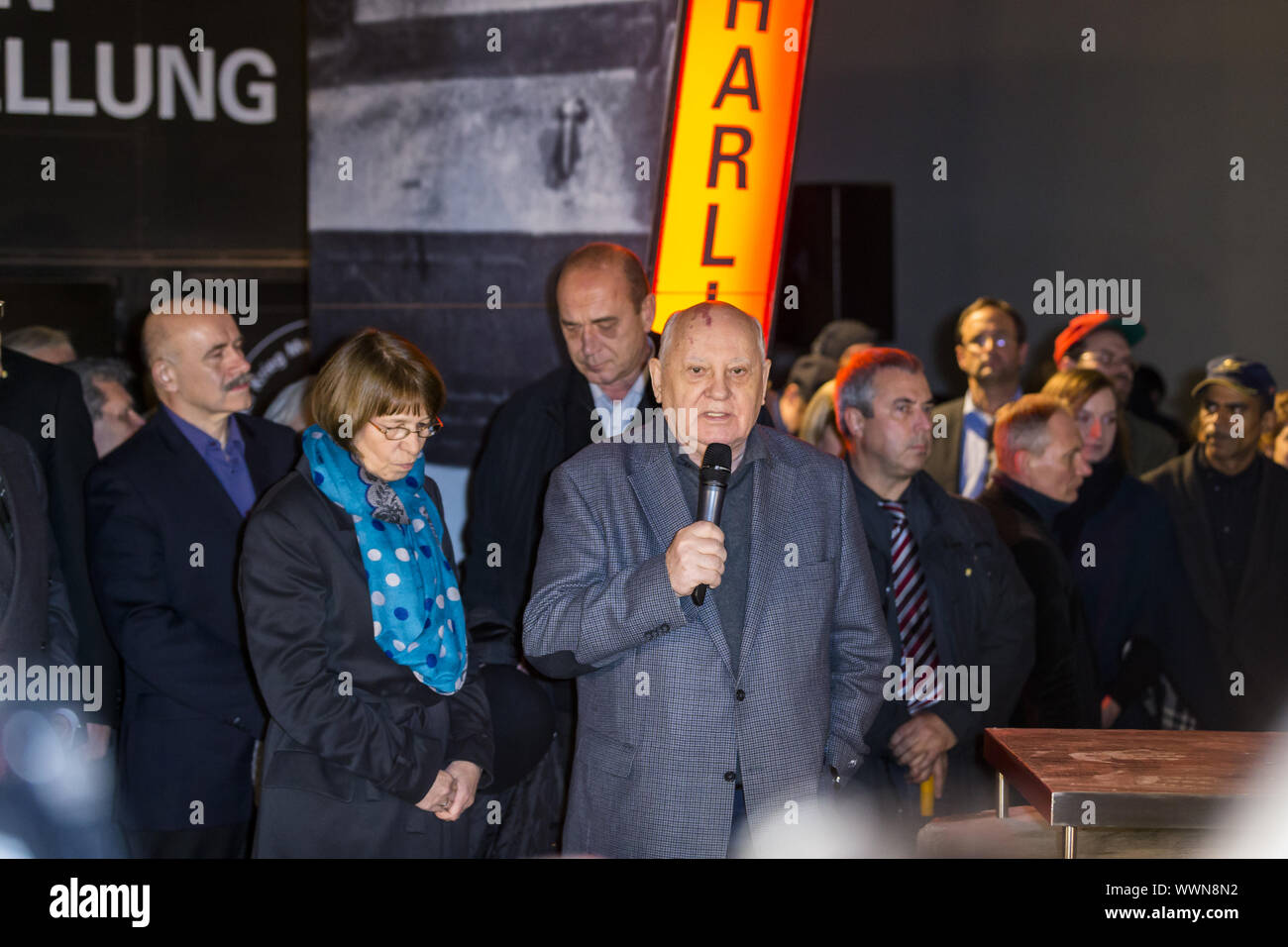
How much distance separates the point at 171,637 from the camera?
3.07m

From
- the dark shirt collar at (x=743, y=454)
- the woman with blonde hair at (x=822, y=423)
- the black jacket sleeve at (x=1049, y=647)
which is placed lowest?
the black jacket sleeve at (x=1049, y=647)

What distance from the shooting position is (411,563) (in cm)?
268

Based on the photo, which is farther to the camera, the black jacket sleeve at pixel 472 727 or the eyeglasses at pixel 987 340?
the eyeglasses at pixel 987 340

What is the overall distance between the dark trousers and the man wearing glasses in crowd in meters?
2.83

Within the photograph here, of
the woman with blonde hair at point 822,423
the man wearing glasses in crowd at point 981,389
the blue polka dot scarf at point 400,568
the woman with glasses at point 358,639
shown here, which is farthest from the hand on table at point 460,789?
the man wearing glasses in crowd at point 981,389

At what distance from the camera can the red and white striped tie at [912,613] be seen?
3.38 metres

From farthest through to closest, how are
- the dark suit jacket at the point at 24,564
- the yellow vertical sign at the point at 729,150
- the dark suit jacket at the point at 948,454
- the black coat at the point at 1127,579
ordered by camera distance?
1. the dark suit jacket at the point at 948,454
2. the yellow vertical sign at the point at 729,150
3. the black coat at the point at 1127,579
4. the dark suit jacket at the point at 24,564

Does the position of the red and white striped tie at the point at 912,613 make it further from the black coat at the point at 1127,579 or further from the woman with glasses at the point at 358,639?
the woman with glasses at the point at 358,639

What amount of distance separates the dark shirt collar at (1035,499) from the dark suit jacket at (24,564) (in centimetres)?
251

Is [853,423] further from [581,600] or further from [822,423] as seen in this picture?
[581,600]

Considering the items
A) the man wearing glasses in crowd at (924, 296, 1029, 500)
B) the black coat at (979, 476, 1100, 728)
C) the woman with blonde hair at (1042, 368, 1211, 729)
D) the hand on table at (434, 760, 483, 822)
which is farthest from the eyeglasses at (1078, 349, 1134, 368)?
the hand on table at (434, 760, 483, 822)
